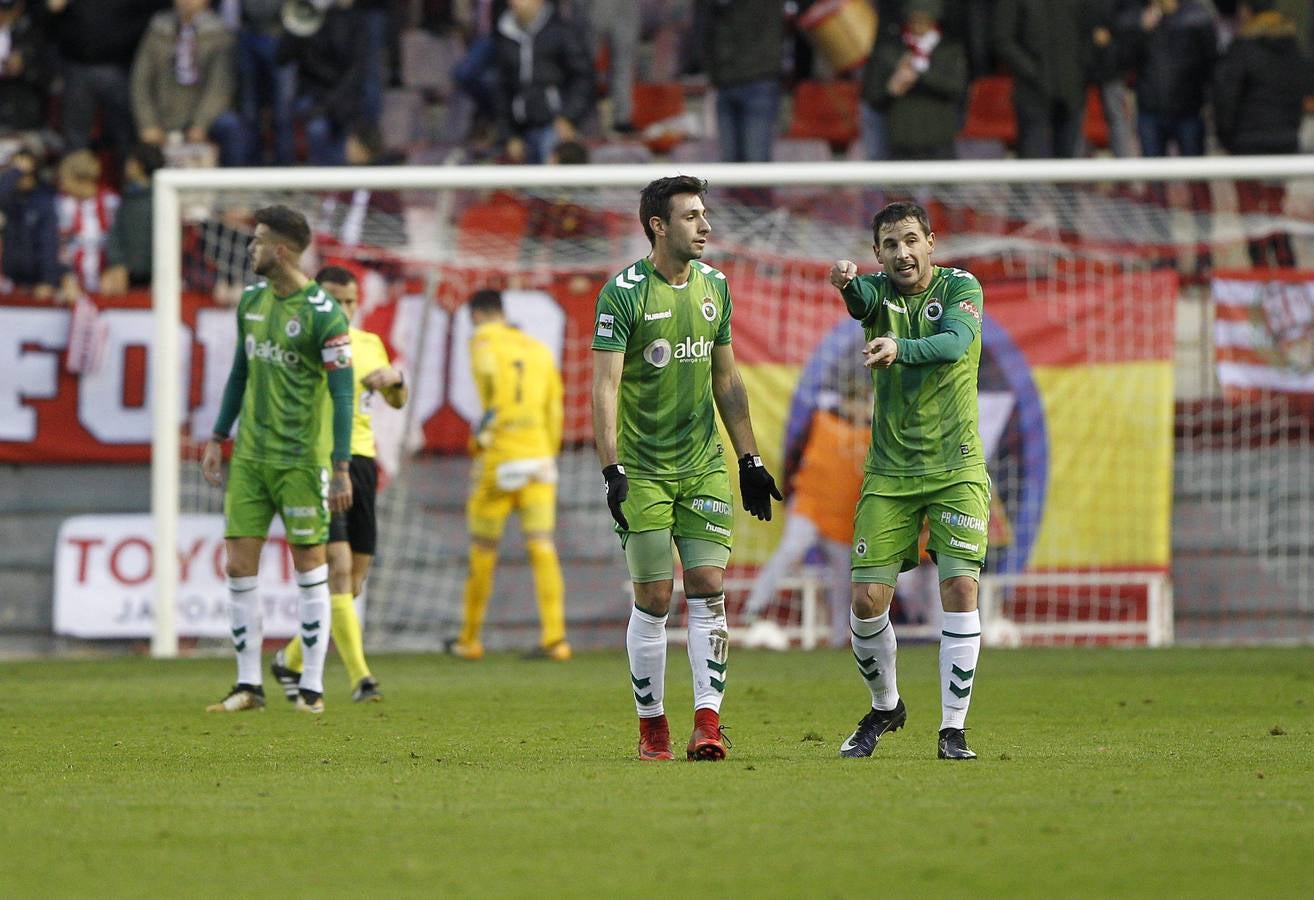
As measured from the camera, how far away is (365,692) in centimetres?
1132

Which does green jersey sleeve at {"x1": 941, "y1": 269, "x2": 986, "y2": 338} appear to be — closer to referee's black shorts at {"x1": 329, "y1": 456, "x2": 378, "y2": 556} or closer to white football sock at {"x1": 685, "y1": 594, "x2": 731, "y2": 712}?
white football sock at {"x1": 685, "y1": 594, "x2": 731, "y2": 712}

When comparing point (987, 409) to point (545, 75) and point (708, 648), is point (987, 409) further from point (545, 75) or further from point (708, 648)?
point (708, 648)

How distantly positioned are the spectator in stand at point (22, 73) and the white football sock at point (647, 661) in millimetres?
13384

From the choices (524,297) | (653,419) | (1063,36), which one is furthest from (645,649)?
(1063,36)

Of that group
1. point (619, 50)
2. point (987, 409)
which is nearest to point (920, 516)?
point (987, 409)

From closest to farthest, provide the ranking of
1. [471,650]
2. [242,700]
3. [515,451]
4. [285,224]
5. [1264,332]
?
[285,224] < [242,700] < [515,451] < [471,650] < [1264,332]

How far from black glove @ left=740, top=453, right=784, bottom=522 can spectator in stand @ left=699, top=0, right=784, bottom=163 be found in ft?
33.7

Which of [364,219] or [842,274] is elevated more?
[364,219]

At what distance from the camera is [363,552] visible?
38.8 ft

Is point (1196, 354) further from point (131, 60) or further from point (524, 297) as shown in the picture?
point (131, 60)

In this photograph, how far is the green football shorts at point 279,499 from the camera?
1034cm

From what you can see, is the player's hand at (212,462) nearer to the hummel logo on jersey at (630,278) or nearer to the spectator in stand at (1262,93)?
the hummel logo on jersey at (630,278)

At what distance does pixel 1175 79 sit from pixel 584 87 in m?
5.08

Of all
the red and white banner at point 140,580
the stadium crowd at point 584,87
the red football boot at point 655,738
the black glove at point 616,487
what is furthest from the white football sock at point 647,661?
the stadium crowd at point 584,87
